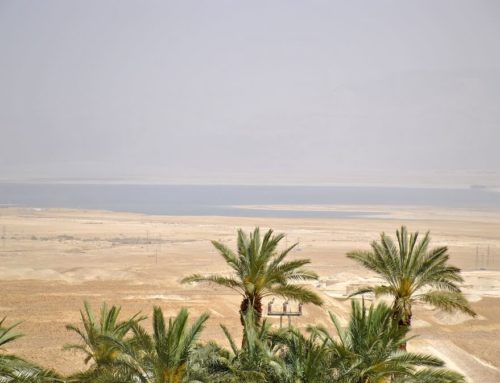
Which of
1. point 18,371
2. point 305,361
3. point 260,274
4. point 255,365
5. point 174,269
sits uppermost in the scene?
point 260,274

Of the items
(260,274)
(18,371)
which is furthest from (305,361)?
(18,371)

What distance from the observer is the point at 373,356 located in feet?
38.1

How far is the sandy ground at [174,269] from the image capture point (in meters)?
27.7

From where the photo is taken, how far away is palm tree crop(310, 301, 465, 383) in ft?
37.8

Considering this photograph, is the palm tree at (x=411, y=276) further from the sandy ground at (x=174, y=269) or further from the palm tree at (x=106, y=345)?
the sandy ground at (x=174, y=269)

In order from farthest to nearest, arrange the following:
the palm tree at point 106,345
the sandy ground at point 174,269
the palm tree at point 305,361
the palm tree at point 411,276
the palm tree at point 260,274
Result: 1. the sandy ground at point 174,269
2. the palm tree at point 411,276
3. the palm tree at point 260,274
4. the palm tree at point 106,345
5. the palm tree at point 305,361

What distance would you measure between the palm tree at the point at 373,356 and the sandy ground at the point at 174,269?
1259 centimetres

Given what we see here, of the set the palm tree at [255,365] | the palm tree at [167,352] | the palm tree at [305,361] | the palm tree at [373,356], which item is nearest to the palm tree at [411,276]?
the palm tree at [373,356]

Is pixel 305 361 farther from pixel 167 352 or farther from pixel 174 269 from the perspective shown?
pixel 174 269

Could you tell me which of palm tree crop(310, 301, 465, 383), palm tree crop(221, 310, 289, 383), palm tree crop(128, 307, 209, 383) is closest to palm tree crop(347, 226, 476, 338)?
palm tree crop(310, 301, 465, 383)

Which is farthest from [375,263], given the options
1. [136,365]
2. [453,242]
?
[453,242]

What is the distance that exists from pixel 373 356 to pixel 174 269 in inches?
1414

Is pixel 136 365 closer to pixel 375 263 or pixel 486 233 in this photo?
pixel 375 263

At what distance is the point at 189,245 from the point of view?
201ft
